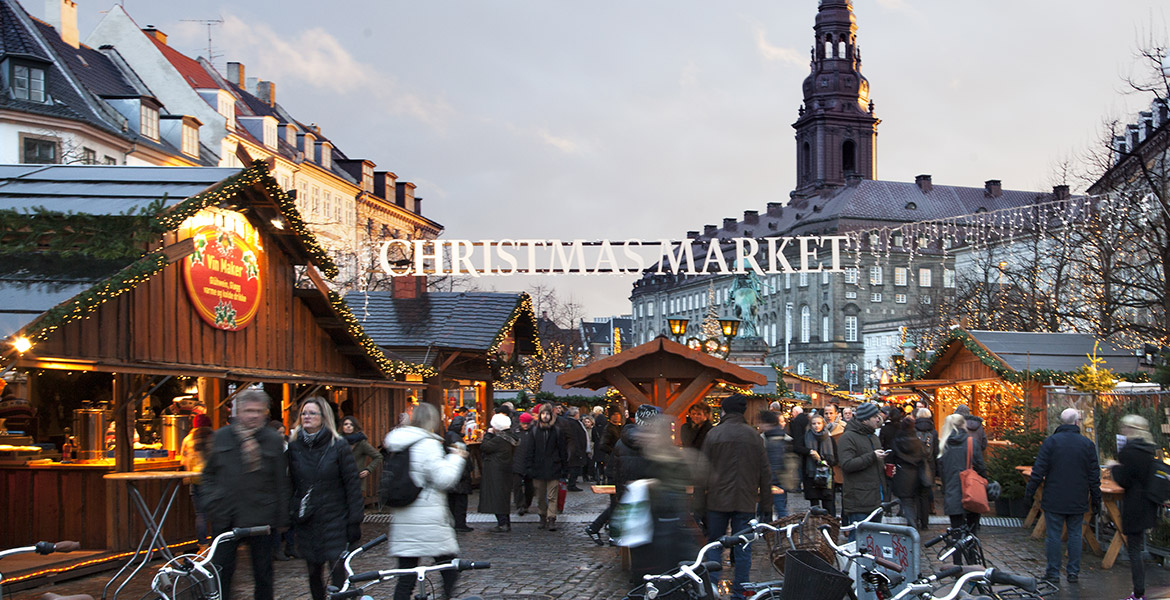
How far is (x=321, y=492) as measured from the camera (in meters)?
8.97

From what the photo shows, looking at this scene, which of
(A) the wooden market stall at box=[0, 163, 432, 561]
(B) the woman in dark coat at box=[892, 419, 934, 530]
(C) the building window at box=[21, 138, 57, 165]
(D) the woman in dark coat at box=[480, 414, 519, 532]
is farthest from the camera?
(C) the building window at box=[21, 138, 57, 165]

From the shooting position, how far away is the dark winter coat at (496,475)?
17.9 m

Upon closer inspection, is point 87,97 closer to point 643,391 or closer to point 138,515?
point 643,391

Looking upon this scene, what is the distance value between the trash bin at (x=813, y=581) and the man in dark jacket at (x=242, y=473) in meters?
3.56

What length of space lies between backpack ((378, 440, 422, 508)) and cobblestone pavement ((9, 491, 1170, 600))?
354cm

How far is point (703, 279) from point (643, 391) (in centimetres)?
11741

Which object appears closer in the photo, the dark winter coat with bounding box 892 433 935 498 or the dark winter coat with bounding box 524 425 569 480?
the dark winter coat with bounding box 892 433 935 498

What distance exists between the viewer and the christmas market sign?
14773 mm

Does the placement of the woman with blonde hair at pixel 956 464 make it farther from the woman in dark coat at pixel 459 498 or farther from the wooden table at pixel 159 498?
the wooden table at pixel 159 498

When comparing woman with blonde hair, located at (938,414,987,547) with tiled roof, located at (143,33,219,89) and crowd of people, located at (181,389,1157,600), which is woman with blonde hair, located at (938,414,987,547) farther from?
tiled roof, located at (143,33,219,89)

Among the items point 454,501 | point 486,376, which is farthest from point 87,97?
point 454,501

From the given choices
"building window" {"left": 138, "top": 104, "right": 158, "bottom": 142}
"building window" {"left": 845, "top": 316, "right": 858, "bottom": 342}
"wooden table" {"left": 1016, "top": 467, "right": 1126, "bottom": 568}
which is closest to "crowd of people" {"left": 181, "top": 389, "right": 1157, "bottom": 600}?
"wooden table" {"left": 1016, "top": 467, "right": 1126, "bottom": 568}

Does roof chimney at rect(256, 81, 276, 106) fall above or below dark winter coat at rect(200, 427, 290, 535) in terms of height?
above

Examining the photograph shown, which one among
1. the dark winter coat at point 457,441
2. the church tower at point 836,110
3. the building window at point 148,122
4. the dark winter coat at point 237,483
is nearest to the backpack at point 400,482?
the dark winter coat at point 237,483
